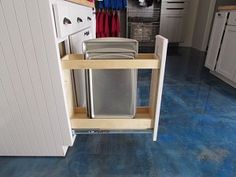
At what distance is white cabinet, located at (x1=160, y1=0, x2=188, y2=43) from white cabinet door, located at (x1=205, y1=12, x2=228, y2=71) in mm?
1476

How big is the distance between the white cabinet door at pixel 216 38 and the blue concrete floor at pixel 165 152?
77 cm

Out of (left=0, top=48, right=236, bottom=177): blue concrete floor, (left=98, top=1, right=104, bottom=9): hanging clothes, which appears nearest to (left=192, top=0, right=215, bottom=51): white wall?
(left=98, top=1, right=104, bottom=9): hanging clothes

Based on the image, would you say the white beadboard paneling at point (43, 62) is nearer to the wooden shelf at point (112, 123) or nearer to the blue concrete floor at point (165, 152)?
the wooden shelf at point (112, 123)

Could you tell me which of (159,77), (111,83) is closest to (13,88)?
(111,83)

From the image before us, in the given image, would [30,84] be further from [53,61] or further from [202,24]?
[202,24]

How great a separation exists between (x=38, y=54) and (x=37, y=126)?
14.4 inches

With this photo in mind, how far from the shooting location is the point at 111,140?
107cm

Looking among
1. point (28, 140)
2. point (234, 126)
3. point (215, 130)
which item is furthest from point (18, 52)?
point (234, 126)

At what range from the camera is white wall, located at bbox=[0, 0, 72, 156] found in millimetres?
614

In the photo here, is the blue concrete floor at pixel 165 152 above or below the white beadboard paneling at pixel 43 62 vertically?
below

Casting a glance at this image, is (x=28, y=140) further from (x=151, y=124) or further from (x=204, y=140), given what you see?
(x=204, y=140)

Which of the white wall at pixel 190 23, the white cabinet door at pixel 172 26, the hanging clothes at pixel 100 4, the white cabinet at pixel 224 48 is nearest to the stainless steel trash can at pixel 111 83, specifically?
the white cabinet at pixel 224 48

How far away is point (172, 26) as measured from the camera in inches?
138

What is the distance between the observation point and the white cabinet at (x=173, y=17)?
3.36 metres
